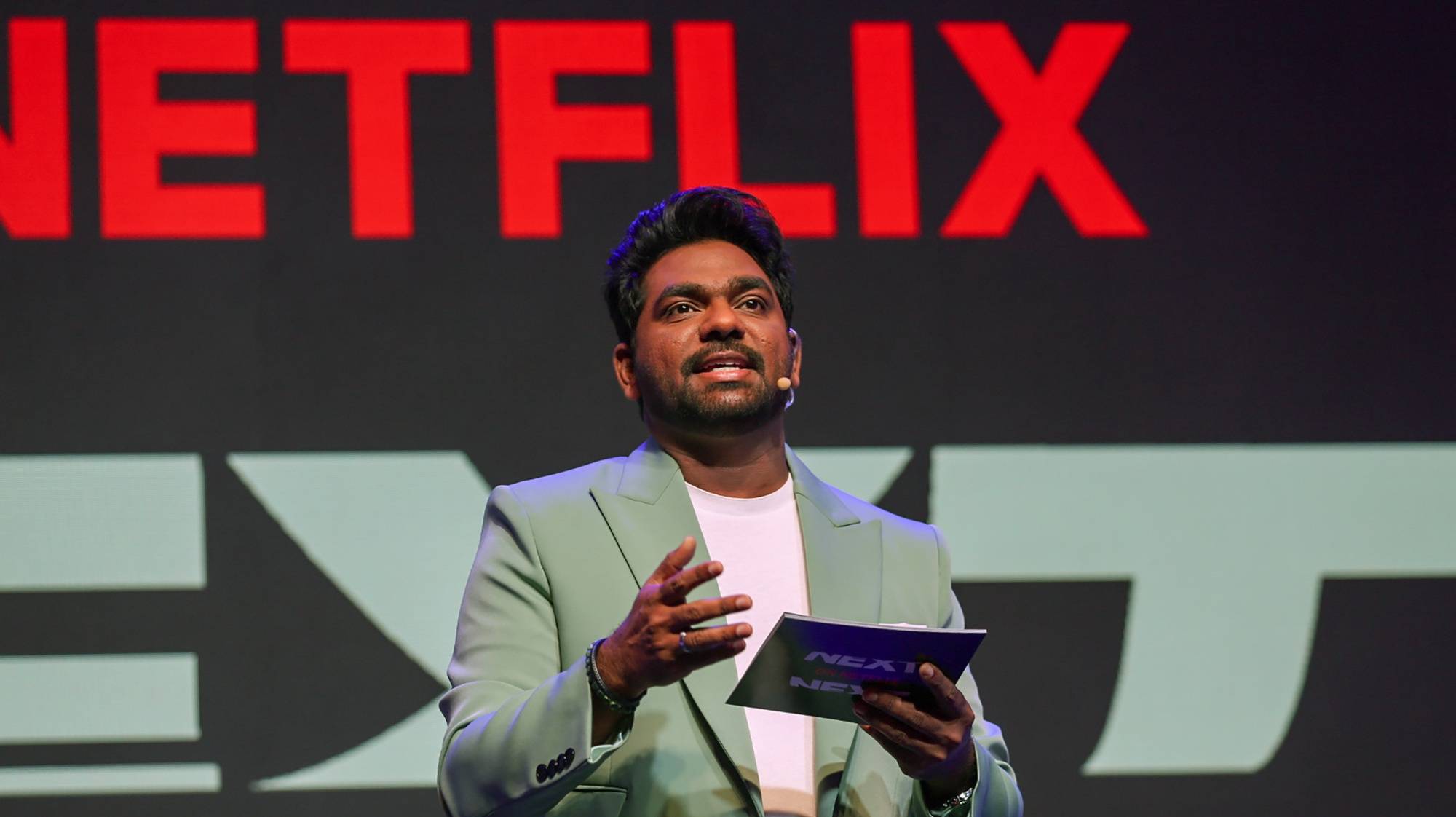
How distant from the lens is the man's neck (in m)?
2.16

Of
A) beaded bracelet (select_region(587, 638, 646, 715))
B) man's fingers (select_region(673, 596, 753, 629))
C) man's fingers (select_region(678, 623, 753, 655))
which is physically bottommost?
beaded bracelet (select_region(587, 638, 646, 715))

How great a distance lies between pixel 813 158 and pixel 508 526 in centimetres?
169

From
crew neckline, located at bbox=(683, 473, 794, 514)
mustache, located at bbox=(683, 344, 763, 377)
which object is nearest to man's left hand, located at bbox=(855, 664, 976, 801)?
crew neckline, located at bbox=(683, 473, 794, 514)

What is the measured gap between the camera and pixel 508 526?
6.66 ft

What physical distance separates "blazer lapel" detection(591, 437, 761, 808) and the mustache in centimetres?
14

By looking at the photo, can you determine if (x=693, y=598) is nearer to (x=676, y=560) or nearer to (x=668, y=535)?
(x=668, y=535)

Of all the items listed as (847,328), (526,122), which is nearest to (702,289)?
(847,328)

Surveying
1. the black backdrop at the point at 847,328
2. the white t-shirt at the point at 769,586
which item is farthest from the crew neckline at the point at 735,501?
the black backdrop at the point at 847,328

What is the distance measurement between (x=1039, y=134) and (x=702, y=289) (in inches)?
63.3

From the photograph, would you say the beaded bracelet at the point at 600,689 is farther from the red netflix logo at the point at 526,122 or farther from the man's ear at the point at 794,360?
the red netflix logo at the point at 526,122

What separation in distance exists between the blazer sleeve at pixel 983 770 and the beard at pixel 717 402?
0.33 meters

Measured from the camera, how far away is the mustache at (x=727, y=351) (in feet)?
7.02

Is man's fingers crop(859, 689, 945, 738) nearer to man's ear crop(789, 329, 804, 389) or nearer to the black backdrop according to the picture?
man's ear crop(789, 329, 804, 389)

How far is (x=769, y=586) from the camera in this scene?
81.7 inches
